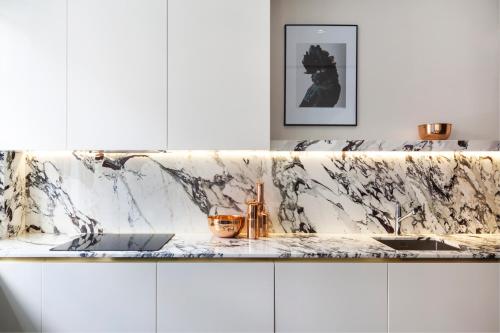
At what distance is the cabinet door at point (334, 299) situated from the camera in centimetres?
185

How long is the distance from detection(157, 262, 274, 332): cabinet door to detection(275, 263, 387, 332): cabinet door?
0.28ft

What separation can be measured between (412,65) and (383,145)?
639mm

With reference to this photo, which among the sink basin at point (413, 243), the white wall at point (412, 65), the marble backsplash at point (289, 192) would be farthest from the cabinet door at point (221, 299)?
the white wall at point (412, 65)

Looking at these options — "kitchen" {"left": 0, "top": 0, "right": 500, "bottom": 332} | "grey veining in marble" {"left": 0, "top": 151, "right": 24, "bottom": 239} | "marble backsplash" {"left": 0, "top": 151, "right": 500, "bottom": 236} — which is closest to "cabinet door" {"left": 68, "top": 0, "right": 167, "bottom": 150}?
"kitchen" {"left": 0, "top": 0, "right": 500, "bottom": 332}

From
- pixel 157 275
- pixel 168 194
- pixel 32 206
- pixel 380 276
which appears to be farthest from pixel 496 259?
pixel 32 206

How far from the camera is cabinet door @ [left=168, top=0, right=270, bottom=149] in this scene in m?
2.06

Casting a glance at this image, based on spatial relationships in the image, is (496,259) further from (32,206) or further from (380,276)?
(32,206)

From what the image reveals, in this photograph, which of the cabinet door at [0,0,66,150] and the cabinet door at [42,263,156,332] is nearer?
the cabinet door at [42,263,156,332]

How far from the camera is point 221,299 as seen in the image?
186 cm

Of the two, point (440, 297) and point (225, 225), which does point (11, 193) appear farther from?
point (440, 297)

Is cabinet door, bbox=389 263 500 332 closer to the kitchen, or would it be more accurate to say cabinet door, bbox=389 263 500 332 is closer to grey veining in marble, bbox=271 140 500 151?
the kitchen

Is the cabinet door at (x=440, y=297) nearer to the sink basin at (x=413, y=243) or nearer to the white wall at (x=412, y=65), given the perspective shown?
the sink basin at (x=413, y=243)

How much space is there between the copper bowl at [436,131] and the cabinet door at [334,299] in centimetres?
88

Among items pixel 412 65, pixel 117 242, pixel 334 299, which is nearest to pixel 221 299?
pixel 334 299
